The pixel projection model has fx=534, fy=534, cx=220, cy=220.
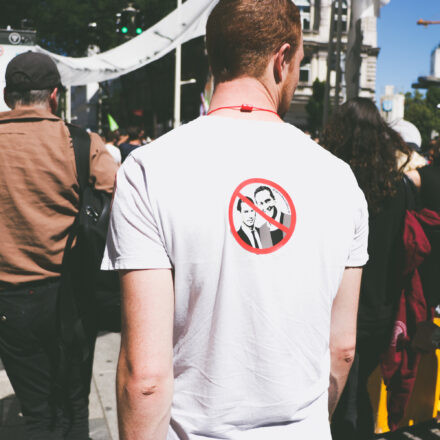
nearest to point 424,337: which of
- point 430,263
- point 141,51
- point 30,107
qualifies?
point 430,263

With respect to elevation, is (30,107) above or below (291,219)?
above

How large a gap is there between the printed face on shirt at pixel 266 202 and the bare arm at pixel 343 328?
345 mm

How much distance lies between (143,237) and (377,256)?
1.83 metres

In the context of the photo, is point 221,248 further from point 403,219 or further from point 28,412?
point 403,219

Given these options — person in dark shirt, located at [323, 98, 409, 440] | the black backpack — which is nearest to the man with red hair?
the black backpack

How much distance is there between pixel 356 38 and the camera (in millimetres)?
5980

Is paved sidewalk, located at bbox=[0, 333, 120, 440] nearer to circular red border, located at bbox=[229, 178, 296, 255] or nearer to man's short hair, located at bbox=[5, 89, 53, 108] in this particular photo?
→ man's short hair, located at bbox=[5, 89, 53, 108]

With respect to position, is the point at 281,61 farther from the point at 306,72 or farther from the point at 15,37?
the point at 306,72

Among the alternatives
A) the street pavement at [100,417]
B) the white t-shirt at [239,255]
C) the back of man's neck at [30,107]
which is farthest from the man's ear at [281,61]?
the street pavement at [100,417]

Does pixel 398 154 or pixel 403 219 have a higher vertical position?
pixel 398 154

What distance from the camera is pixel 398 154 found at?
305 cm

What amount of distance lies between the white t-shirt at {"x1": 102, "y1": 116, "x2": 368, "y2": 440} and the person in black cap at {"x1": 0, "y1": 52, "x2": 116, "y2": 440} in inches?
44.5

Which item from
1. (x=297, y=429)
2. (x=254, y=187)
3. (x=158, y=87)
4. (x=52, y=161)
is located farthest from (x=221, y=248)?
(x=158, y=87)

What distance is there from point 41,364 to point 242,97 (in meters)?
1.61
